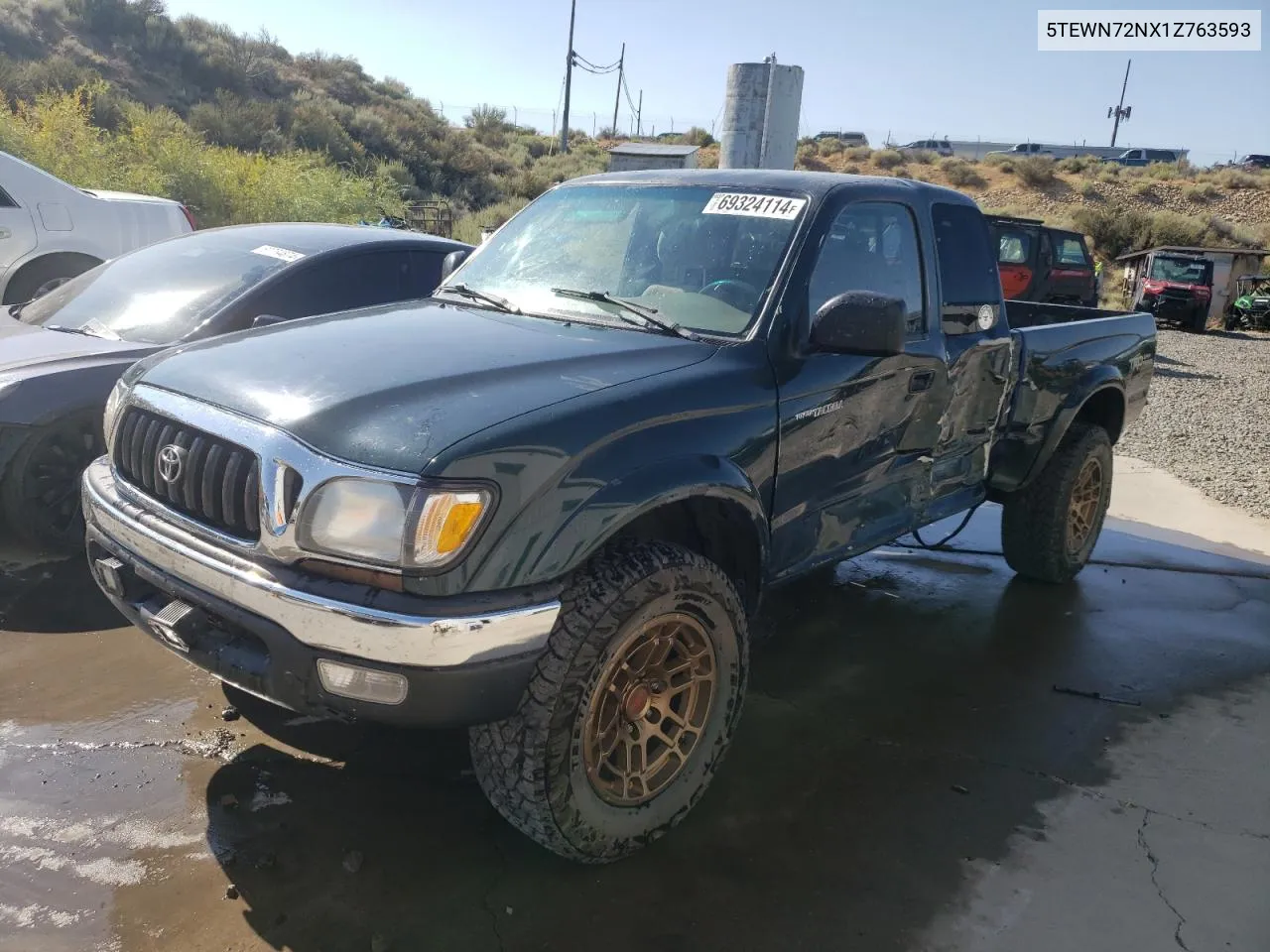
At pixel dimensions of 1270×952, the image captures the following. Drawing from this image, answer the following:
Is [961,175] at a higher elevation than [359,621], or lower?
higher

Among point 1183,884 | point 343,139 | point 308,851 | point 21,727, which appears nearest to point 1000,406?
point 1183,884

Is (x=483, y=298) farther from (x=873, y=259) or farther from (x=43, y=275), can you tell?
(x=43, y=275)

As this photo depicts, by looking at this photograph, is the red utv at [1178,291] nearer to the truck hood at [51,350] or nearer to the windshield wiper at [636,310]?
the windshield wiper at [636,310]

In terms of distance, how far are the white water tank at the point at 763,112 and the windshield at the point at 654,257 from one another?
12925mm

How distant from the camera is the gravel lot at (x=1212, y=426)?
777 cm

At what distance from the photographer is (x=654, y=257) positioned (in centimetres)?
333

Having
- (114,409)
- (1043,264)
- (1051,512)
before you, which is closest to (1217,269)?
(1043,264)

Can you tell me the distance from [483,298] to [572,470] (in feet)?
4.57

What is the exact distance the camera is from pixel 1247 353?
18.3 metres

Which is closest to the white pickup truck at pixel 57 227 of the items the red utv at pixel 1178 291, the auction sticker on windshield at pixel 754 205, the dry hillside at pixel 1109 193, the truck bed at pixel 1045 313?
the auction sticker on windshield at pixel 754 205

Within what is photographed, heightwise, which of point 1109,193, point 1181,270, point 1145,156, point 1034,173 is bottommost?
point 1181,270

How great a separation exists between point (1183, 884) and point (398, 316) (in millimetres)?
2964

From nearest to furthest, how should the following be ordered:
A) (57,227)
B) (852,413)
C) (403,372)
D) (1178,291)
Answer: (403,372) < (852,413) < (57,227) < (1178,291)

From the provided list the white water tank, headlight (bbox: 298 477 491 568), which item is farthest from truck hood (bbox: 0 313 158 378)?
the white water tank
